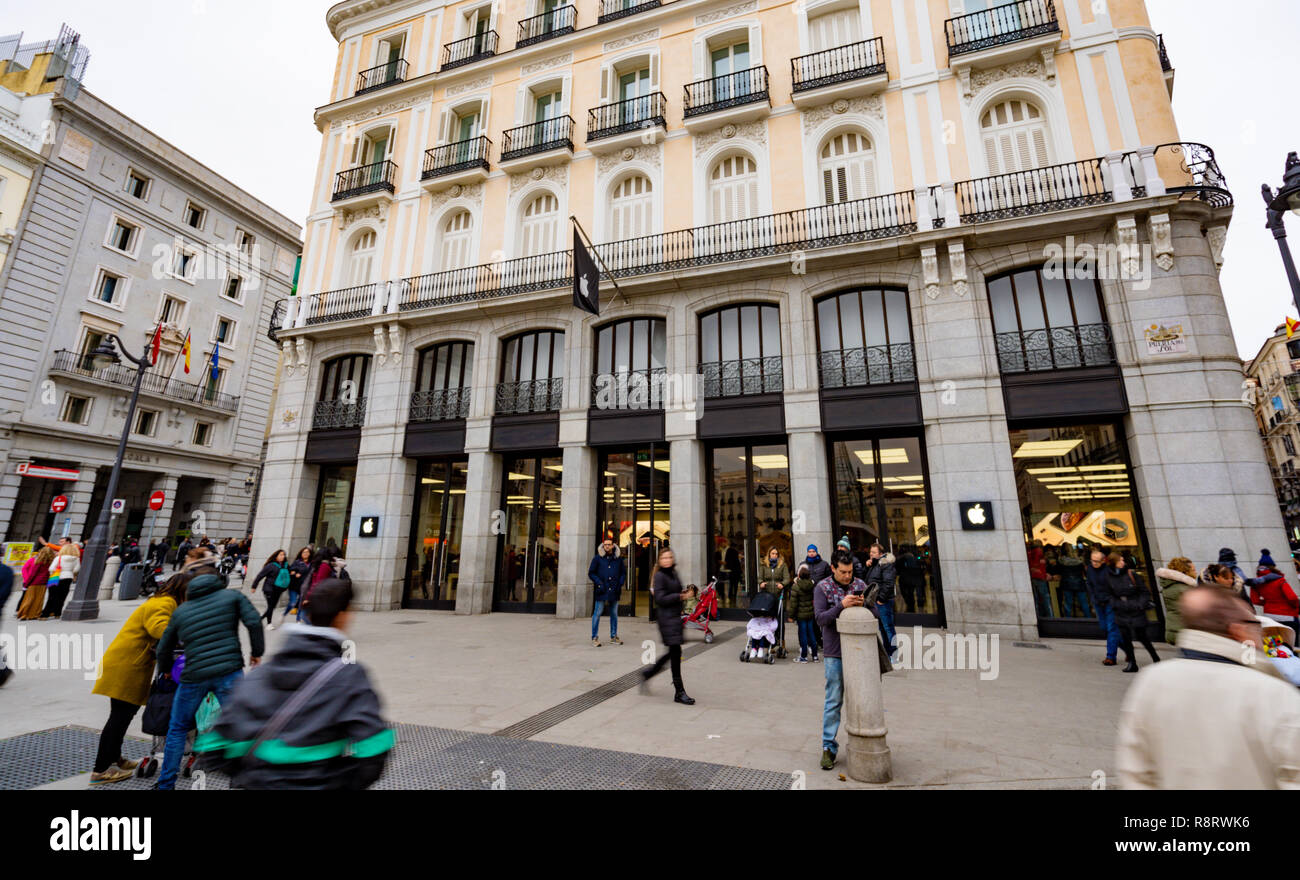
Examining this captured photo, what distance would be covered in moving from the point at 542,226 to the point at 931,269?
11.6m

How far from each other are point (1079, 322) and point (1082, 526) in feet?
14.7

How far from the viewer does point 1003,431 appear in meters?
11.9

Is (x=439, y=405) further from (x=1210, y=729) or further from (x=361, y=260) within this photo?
(x=1210, y=729)

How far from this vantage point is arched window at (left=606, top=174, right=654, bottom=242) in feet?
54.8

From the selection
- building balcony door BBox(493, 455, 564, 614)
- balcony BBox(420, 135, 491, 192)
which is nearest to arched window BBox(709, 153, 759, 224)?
balcony BBox(420, 135, 491, 192)

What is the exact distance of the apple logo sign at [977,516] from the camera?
1163cm

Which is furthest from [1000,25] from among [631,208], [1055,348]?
[631,208]

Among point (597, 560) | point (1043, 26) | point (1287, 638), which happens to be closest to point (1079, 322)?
point (1043, 26)

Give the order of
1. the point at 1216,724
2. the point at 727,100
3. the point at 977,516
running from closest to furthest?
the point at 1216,724, the point at 977,516, the point at 727,100

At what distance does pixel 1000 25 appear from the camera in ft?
47.0

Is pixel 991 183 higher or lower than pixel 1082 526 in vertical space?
higher

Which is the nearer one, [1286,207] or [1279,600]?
[1279,600]
